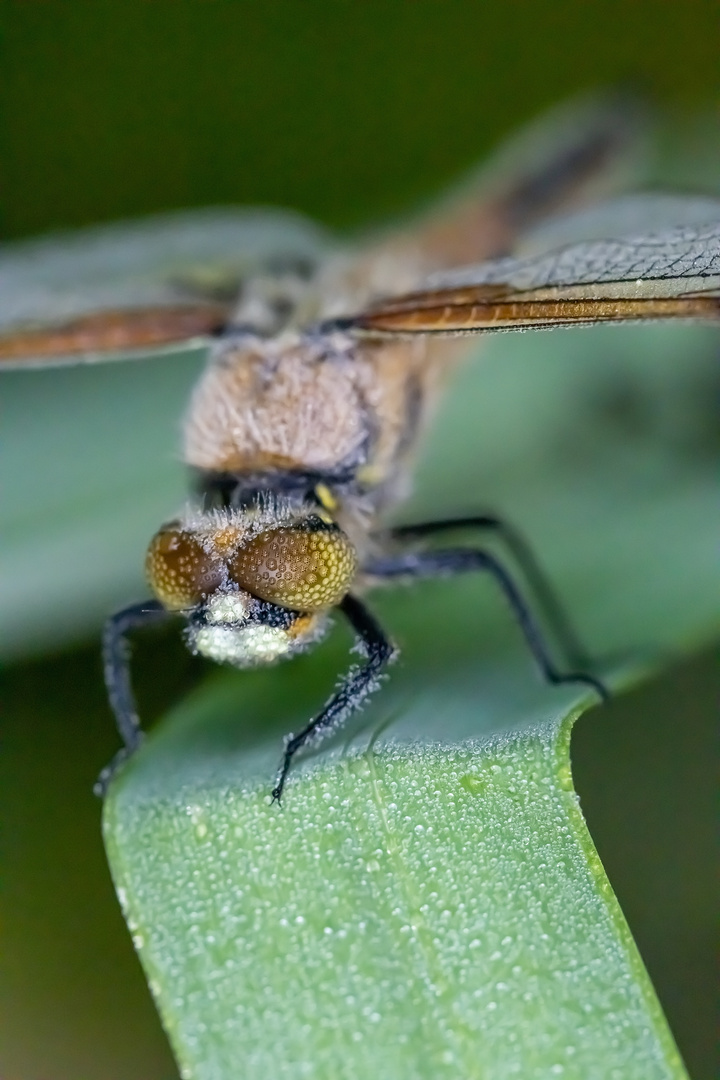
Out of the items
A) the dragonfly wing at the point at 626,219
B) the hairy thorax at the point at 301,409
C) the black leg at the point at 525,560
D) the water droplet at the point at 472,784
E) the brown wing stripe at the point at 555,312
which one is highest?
the dragonfly wing at the point at 626,219

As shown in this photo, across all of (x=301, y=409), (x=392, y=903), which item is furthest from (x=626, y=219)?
(x=392, y=903)

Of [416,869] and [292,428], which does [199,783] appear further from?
[292,428]

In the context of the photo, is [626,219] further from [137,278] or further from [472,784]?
[472,784]

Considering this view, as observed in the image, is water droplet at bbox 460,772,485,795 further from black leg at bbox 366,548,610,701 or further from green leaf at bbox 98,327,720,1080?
black leg at bbox 366,548,610,701

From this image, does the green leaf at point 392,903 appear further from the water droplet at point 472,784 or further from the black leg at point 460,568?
the black leg at point 460,568

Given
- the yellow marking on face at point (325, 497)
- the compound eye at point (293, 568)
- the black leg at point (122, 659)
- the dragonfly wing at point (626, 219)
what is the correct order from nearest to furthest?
the compound eye at point (293, 568) < the black leg at point (122, 659) < the yellow marking on face at point (325, 497) < the dragonfly wing at point (626, 219)

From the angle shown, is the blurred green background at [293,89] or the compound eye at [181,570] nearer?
the compound eye at [181,570]

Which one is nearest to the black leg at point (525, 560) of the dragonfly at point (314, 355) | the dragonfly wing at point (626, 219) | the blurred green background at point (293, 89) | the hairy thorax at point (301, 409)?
the dragonfly at point (314, 355)

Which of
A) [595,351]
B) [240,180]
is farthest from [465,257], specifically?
[240,180]
